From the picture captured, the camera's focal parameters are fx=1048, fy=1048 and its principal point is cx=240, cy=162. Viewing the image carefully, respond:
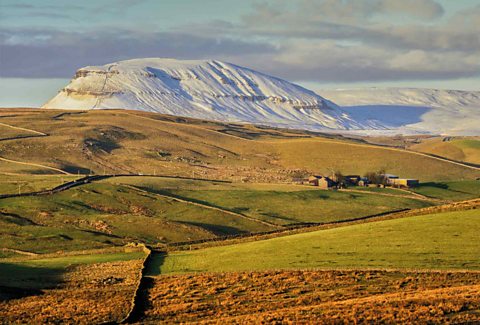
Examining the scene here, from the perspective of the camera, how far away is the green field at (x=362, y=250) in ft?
136

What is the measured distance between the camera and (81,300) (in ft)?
122

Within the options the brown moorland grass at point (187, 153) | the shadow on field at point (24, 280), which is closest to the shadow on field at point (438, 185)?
the brown moorland grass at point (187, 153)

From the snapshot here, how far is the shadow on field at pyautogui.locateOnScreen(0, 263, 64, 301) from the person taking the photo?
3922 cm

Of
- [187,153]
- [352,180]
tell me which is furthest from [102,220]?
[187,153]

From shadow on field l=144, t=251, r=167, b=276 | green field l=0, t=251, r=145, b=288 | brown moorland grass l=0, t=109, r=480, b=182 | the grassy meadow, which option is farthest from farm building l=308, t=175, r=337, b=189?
shadow on field l=144, t=251, r=167, b=276

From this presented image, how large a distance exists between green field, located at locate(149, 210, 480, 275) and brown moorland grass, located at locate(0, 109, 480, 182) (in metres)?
66.3

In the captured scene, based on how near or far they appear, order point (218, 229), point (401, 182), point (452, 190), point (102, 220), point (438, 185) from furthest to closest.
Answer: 1. point (401, 182)
2. point (438, 185)
3. point (452, 190)
4. point (218, 229)
5. point (102, 220)

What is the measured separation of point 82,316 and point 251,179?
8654 cm

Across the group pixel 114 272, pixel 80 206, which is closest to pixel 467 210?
pixel 114 272

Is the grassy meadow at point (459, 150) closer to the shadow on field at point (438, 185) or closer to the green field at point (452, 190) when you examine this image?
the green field at point (452, 190)

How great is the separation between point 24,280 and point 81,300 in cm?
628

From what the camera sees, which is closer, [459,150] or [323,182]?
[323,182]

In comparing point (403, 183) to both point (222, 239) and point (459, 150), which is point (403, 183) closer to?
point (222, 239)

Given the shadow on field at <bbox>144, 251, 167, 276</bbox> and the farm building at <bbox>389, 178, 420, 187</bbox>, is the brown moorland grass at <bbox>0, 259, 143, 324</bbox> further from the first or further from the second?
the farm building at <bbox>389, 178, 420, 187</bbox>
